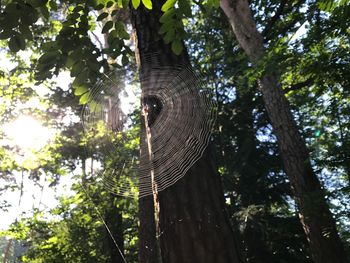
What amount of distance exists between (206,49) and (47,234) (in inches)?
293

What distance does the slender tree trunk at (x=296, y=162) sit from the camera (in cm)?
522

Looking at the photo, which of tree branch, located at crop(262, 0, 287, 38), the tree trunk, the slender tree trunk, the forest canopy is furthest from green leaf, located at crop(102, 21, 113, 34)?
tree branch, located at crop(262, 0, 287, 38)

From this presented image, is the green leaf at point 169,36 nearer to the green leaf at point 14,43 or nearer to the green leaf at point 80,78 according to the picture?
the green leaf at point 80,78

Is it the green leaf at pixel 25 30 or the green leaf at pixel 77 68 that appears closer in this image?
the green leaf at pixel 25 30

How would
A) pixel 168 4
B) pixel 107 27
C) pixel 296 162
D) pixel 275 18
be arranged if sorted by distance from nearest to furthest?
pixel 168 4 < pixel 107 27 < pixel 296 162 < pixel 275 18

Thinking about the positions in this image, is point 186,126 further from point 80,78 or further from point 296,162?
point 296,162

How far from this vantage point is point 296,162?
5867 millimetres

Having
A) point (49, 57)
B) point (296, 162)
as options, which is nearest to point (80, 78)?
point (49, 57)

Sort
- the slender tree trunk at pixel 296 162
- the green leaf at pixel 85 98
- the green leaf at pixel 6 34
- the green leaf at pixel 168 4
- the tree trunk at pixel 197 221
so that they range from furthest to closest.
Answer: the slender tree trunk at pixel 296 162 → the green leaf at pixel 85 98 → the green leaf at pixel 6 34 → the green leaf at pixel 168 4 → the tree trunk at pixel 197 221

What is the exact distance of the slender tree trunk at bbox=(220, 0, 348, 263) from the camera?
522 cm

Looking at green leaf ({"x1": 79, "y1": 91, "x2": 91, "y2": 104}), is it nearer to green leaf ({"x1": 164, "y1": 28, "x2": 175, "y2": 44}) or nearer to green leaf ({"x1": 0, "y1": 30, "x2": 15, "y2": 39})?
green leaf ({"x1": 0, "y1": 30, "x2": 15, "y2": 39})

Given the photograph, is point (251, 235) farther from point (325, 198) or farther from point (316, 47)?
point (316, 47)

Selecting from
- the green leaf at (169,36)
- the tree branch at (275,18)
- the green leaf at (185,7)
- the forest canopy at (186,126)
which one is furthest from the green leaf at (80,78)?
the tree branch at (275,18)

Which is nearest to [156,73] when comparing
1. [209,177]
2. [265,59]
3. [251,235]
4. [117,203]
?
[209,177]
